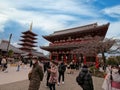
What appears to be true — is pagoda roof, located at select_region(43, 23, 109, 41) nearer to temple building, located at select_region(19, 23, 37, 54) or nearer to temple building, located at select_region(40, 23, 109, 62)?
temple building, located at select_region(40, 23, 109, 62)

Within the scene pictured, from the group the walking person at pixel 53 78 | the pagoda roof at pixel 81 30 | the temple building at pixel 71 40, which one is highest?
the pagoda roof at pixel 81 30

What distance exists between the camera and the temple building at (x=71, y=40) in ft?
110

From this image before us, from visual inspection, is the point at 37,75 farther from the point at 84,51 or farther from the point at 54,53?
the point at 54,53

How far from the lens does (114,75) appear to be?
5863 millimetres

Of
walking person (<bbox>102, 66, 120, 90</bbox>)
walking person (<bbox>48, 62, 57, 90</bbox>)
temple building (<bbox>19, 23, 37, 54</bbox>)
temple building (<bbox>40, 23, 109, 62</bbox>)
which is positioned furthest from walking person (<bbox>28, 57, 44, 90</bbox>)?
temple building (<bbox>19, 23, 37, 54</bbox>)

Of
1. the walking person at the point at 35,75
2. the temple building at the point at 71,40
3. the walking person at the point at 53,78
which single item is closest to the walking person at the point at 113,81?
the walking person at the point at 35,75

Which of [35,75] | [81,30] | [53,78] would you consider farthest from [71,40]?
[35,75]

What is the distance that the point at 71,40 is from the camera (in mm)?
37812

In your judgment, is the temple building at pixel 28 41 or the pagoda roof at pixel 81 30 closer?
the pagoda roof at pixel 81 30

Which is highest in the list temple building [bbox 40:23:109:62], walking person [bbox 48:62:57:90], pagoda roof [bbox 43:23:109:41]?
pagoda roof [bbox 43:23:109:41]

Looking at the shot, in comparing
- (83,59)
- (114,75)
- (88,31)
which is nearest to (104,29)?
(88,31)

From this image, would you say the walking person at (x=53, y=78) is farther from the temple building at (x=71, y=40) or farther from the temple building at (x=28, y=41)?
the temple building at (x=28, y=41)

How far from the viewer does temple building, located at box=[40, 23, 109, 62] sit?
33.7 meters

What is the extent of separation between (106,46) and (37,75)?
17078 mm
